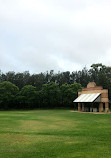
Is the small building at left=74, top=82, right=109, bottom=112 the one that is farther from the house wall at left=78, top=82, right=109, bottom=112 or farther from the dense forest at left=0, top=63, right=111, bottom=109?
the dense forest at left=0, top=63, right=111, bottom=109

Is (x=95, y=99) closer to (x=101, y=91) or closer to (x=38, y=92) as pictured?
(x=101, y=91)

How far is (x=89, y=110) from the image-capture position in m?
40.1

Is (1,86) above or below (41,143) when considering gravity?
above

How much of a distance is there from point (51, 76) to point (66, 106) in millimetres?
23938

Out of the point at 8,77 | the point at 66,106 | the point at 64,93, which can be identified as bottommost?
the point at 66,106

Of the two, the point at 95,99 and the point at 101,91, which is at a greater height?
the point at 101,91

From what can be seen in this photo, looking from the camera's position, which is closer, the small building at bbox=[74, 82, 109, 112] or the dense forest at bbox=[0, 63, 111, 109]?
the small building at bbox=[74, 82, 109, 112]

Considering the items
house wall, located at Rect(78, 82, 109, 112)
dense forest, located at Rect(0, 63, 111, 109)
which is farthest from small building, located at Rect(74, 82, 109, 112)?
dense forest, located at Rect(0, 63, 111, 109)

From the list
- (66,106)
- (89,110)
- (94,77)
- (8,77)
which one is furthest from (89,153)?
(94,77)

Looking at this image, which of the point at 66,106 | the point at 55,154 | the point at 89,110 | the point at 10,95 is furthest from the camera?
the point at 66,106

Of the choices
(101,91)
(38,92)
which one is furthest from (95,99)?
(38,92)

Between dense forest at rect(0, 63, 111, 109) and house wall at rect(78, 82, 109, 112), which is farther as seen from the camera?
dense forest at rect(0, 63, 111, 109)

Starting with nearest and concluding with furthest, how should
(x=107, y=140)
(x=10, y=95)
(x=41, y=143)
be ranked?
(x=41, y=143) < (x=107, y=140) < (x=10, y=95)

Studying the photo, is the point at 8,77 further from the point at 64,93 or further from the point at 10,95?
the point at 64,93
